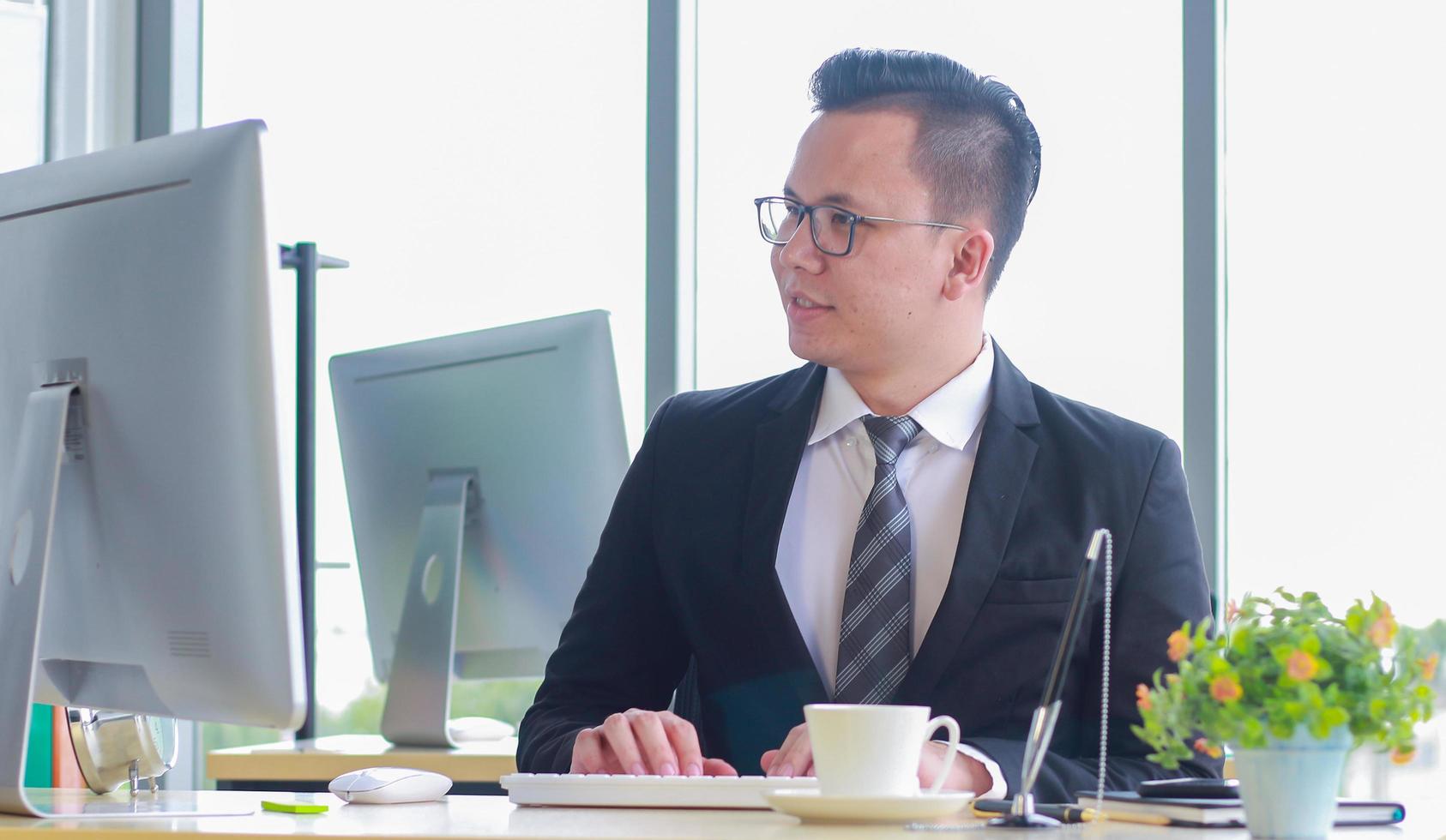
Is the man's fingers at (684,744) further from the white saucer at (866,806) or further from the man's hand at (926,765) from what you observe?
the white saucer at (866,806)

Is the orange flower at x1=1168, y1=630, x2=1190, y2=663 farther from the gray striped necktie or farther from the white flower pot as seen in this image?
the gray striped necktie

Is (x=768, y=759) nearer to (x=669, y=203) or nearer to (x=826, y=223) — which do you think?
(x=826, y=223)

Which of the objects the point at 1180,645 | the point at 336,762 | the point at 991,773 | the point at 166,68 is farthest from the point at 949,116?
the point at 166,68

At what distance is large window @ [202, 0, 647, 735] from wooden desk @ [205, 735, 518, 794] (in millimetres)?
806

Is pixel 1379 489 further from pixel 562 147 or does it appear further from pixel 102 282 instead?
pixel 102 282

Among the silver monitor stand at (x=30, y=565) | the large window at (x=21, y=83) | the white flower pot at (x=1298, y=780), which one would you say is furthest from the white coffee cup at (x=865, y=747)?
the large window at (x=21, y=83)

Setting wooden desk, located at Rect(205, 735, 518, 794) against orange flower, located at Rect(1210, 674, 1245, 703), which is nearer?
orange flower, located at Rect(1210, 674, 1245, 703)

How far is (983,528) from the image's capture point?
185 cm

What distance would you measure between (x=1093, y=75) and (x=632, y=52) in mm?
1023

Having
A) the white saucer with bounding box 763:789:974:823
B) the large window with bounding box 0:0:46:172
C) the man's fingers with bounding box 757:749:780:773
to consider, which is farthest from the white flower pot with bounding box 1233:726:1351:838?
the large window with bounding box 0:0:46:172

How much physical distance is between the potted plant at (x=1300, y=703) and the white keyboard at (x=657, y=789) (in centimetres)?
36

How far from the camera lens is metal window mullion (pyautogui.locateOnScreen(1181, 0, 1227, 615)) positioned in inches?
118

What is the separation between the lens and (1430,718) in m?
1.16

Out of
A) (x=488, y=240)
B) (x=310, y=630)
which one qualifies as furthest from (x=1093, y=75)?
(x=310, y=630)
